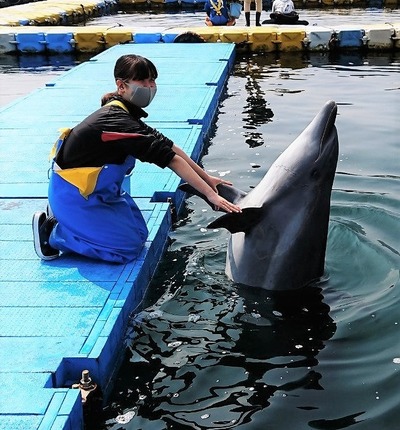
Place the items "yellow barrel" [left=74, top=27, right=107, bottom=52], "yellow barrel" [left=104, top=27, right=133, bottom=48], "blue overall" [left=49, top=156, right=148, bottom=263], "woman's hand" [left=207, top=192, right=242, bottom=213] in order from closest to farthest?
1. "woman's hand" [left=207, top=192, right=242, bottom=213]
2. "blue overall" [left=49, top=156, right=148, bottom=263]
3. "yellow barrel" [left=104, top=27, right=133, bottom=48]
4. "yellow barrel" [left=74, top=27, right=107, bottom=52]

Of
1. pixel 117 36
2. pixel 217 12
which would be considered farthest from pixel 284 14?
pixel 117 36

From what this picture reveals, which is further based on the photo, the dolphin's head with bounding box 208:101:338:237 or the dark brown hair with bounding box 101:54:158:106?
the dolphin's head with bounding box 208:101:338:237

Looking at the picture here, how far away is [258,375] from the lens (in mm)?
4180

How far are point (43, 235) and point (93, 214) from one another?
42 centimetres

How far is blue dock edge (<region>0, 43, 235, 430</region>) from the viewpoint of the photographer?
11.7 ft

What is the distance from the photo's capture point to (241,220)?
15.9ft

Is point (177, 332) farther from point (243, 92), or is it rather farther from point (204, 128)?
point (243, 92)

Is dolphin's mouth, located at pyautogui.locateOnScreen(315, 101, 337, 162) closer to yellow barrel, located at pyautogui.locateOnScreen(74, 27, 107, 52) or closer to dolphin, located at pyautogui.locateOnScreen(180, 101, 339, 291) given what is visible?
dolphin, located at pyautogui.locateOnScreen(180, 101, 339, 291)

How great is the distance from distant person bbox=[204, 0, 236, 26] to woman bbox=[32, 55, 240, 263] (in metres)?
14.7

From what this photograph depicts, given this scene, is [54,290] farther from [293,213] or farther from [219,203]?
[293,213]

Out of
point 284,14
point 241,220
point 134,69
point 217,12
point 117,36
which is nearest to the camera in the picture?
point 134,69

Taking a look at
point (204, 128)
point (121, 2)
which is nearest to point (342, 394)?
point (204, 128)

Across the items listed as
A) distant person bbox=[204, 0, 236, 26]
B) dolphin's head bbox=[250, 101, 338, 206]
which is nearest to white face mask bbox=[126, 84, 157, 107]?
dolphin's head bbox=[250, 101, 338, 206]

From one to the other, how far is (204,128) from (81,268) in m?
4.67
